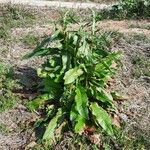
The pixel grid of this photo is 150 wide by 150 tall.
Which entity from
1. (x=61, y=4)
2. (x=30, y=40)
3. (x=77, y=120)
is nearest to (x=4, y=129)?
(x=77, y=120)

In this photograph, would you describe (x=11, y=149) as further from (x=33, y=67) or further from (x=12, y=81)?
(x=33, y=67)

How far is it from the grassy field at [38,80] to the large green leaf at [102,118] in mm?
Answer: 127

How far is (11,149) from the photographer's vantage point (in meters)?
5.82

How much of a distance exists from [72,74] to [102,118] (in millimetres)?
631

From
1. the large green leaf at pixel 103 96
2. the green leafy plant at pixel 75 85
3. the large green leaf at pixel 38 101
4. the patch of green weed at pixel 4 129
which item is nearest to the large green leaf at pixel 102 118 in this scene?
the green leafy plant at pixel 75 85

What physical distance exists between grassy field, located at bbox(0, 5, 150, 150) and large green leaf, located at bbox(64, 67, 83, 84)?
2.03 ft

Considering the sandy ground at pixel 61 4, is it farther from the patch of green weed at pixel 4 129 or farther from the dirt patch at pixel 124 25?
the patch of green weed at pixel 4 129

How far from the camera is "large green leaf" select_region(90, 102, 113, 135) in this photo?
578 centimetres

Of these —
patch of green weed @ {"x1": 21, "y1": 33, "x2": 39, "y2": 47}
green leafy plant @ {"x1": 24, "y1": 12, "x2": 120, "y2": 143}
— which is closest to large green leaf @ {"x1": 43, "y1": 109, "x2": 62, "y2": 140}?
green leafy plant @ {"x1": 24, "y1": 12, "x2": 120, "y2": 143}

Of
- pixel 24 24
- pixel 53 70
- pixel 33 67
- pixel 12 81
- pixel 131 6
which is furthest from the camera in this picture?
pixel 131 6

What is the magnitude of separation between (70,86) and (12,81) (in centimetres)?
107

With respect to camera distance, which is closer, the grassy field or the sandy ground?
the grassy field

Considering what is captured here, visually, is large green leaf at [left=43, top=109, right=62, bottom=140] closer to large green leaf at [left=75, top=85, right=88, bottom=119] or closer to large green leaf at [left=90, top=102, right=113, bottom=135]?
large green leaf at [left=75, top=85, right=88, bottom=119]

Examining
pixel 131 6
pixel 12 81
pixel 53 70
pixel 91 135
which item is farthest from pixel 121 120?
pixel 131 6
